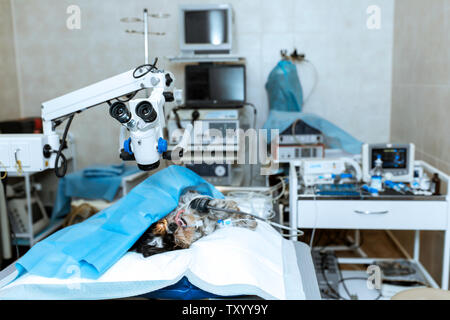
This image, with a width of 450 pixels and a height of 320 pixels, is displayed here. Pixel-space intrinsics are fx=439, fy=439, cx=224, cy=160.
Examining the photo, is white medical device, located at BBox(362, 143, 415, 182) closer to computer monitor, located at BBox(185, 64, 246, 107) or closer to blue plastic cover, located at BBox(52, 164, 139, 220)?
computer monitor, located at BBox(185, 64, 246, 107)

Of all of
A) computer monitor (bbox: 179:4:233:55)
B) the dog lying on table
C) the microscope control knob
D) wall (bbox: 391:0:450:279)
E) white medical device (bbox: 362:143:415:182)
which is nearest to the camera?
the dog lying on table

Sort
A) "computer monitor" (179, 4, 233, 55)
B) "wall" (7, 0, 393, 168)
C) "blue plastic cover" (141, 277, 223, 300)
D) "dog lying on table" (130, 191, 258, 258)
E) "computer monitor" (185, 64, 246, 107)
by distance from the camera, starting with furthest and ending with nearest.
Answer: "wall" (7, 0, 393, 168), "computer monitor" (185, 64, 246, 107), "computer monitor" (179, 4, 233, 55), "dog lying on table" (130, 191, 258, 258), "blue plastic cover" (141, 277, 223, 300)

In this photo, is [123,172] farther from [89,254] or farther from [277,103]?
[89,254]

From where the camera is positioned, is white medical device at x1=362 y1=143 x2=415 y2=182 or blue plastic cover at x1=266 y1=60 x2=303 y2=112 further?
blue plastic cover at x1=266 y1=60 x2=303 y2=112

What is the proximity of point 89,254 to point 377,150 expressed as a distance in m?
1.58

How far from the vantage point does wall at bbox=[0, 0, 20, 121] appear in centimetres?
326

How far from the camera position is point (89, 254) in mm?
1069

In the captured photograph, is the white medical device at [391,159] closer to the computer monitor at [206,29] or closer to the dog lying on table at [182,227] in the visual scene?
the dog lying on table at [182,227]

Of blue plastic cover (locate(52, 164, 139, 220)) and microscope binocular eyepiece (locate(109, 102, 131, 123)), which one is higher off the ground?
microscope binocular eyepiece (locate(109, 102, 131, 123))

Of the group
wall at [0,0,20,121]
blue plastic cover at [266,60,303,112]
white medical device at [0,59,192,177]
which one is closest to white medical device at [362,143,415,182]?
blue plastic cover at [266,60,303,112]

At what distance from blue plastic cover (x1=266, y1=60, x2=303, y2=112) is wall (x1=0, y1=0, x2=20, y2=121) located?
199 centimetres

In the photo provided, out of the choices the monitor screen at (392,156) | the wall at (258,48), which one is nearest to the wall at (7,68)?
the wall at (258,48)

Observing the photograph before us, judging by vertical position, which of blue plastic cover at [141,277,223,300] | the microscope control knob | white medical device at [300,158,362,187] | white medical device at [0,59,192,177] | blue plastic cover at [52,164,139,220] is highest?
the microscope control knob
